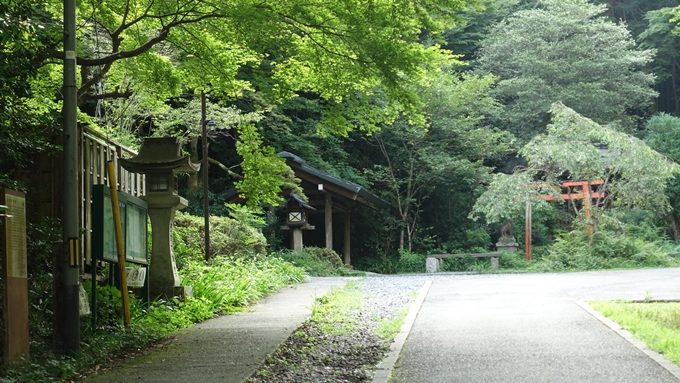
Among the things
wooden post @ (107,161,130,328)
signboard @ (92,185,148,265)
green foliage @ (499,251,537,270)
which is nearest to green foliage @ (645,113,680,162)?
green foliage @ (499,251,537,270)

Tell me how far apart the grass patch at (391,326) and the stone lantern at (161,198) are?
3173mm

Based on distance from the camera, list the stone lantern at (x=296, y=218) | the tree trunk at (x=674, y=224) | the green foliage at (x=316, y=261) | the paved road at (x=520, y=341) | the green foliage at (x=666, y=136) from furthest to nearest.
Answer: the tree trunk at (x=674, y=224)
the green foliage at (x=666, y=136)
the stone lantern at (x=296, y=218)
the green foliage at (x=316, y=261)
the paved road at (x=520, y=341)

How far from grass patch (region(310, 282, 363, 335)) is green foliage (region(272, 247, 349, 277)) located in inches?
284

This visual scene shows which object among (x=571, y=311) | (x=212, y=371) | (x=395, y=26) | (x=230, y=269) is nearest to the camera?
(x=212, y=371)

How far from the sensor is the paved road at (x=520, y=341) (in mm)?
7672

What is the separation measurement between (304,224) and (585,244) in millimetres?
9200

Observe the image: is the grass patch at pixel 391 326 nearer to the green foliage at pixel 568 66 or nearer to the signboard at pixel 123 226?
the signboard at pixel 123 226

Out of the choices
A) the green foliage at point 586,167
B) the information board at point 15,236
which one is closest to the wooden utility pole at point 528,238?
the green foliage at point 586,167

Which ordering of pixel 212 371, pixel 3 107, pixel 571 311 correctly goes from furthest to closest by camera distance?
pixel 571 311
pixel 3 107
pixel 212 371

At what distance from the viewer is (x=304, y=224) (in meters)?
27.2

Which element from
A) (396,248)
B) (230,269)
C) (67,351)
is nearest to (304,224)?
(396,248)

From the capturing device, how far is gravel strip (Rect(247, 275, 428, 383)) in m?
7.84

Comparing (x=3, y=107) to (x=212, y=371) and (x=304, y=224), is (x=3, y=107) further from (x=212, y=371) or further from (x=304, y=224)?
(x=304, y=224)

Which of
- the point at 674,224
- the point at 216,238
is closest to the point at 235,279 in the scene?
the point at 216,238
